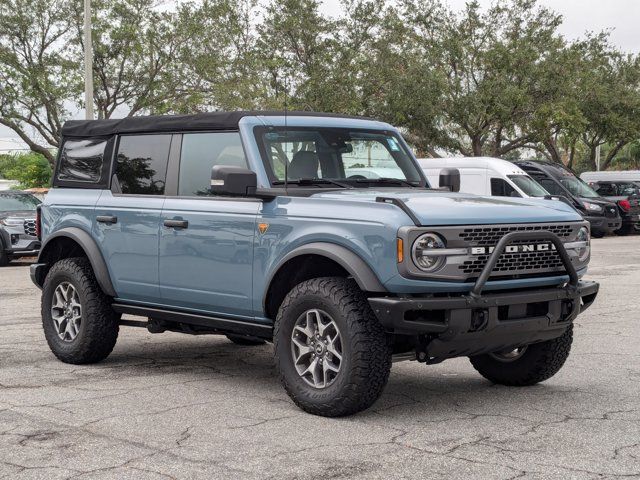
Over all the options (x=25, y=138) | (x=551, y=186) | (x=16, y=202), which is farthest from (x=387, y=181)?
(x=25, y=138)

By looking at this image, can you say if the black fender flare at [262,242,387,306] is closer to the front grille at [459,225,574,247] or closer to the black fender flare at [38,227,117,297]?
the front grille at [459,225,574,247]

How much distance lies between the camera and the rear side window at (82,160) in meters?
8.44

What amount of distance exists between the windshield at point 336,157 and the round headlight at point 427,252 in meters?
1.35

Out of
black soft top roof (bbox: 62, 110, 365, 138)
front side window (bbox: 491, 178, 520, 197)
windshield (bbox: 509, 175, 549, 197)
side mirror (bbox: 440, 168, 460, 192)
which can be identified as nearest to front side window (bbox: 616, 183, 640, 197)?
windshield (bbox: 509, 175, 549, 197)

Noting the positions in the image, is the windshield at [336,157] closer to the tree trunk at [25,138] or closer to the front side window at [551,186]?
the front side window at [551,186]

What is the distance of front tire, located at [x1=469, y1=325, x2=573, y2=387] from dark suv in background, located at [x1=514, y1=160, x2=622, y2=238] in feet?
70.8

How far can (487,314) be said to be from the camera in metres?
6.05

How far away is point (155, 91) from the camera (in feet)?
112

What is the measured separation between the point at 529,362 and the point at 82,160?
157 inches

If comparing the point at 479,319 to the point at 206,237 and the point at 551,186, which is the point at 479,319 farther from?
the point at 551,186

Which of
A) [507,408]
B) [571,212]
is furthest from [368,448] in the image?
[571,212]

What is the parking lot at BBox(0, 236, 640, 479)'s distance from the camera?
5.18 meters

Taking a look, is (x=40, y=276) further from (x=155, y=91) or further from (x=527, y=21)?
(x=527, y=21)

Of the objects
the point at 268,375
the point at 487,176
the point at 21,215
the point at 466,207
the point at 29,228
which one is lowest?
the point at 268,375
